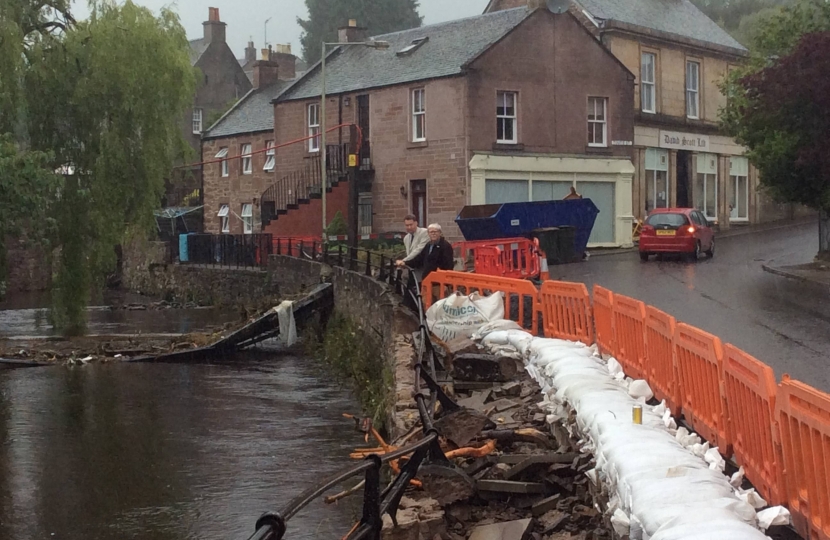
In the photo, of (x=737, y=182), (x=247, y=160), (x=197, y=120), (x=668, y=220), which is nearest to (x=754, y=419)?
(x=668, y=220)

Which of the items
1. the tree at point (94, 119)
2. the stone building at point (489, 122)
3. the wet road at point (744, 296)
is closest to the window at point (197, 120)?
the stone building at point (489, 122)

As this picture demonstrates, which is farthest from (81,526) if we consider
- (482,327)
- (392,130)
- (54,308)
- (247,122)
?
(247,122)

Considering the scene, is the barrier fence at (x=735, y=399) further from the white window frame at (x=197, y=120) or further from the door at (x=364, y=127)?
the white window frame at (x=197, y=120)

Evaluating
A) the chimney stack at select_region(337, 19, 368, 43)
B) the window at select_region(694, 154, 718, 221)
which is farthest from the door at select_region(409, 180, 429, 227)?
the window at select_region(694, 154, 718, 221)

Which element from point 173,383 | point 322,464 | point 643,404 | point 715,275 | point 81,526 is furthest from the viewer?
point 715,275

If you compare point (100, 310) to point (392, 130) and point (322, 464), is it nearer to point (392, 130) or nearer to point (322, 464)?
point (392, 130)

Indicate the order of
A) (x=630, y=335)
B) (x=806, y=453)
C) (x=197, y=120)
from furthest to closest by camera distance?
(x=197, y=120) < (x=630, y=335) < (x=806, y=453)

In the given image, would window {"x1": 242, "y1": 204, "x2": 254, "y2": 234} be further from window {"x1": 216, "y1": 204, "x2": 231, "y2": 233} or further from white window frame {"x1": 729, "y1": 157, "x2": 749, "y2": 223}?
white window frame {"x1": 729, "y1": 157, "x2": 749, "y2": 223}

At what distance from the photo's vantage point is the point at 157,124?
24469 mm

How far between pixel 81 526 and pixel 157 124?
1449 centimetres

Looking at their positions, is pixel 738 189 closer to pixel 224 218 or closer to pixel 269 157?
pixel 269 157

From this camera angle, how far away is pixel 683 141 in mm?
40375

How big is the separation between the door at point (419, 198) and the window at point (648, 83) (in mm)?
9685

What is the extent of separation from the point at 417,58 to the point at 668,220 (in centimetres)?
1233
